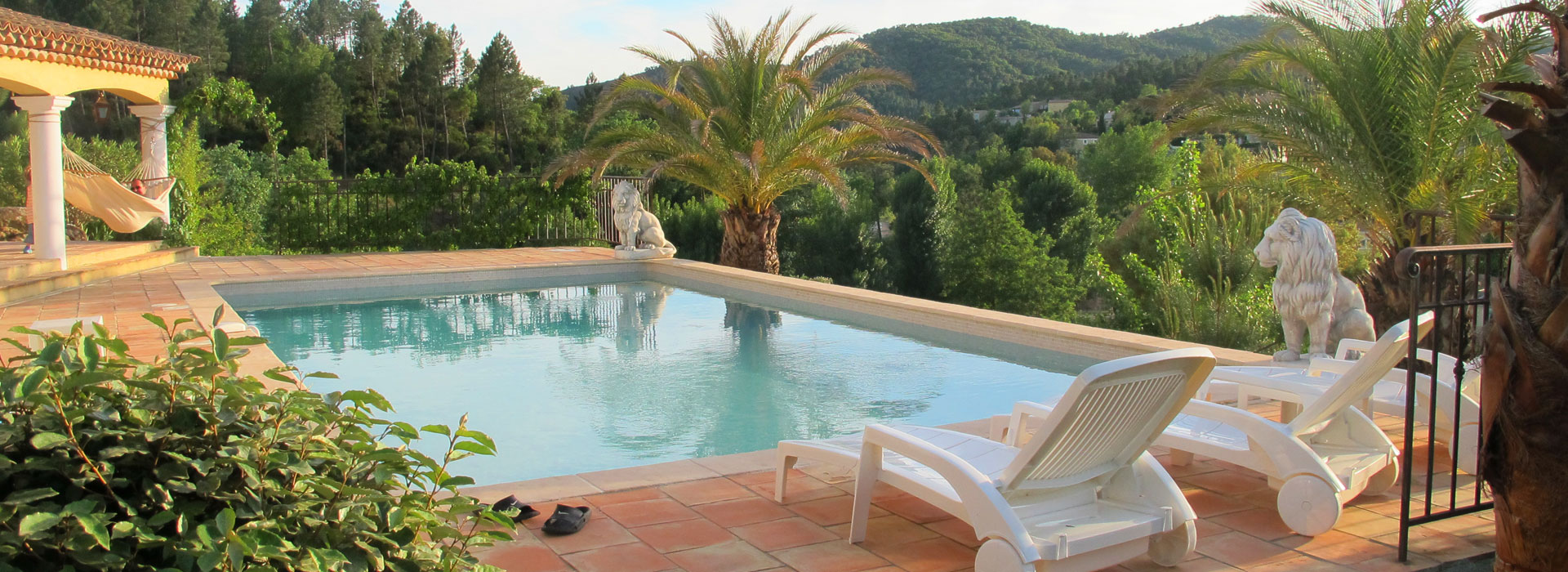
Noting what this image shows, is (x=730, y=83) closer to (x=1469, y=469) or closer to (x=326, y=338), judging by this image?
(x=326, y=338)

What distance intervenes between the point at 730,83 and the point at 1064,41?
110ft

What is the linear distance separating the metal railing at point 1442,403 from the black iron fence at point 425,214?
45.9 feet

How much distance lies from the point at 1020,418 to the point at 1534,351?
74.0 inches

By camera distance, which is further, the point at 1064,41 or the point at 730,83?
the point at 1064,41

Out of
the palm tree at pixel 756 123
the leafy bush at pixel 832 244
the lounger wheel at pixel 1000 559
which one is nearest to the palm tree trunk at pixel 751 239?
the palm tree at pixel 756 123

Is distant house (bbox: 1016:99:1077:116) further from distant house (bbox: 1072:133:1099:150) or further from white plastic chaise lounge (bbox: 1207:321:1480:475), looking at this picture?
white plastic chaise lounge (bbox: 1207:321:1480:475)

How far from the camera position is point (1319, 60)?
8.34 m

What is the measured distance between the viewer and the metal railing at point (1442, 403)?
3258 millimetres

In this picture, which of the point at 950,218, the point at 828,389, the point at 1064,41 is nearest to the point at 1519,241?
the point at 828,389

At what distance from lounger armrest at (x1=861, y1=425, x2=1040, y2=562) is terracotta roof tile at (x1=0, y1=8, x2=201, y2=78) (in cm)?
1099

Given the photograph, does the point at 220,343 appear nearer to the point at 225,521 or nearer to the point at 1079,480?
the point at 225,521

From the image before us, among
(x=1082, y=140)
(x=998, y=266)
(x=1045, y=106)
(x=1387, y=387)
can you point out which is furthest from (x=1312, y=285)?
(x=1045, y=106)

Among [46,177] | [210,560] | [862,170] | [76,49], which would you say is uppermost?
[76,49]

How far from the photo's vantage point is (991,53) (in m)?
43.3
